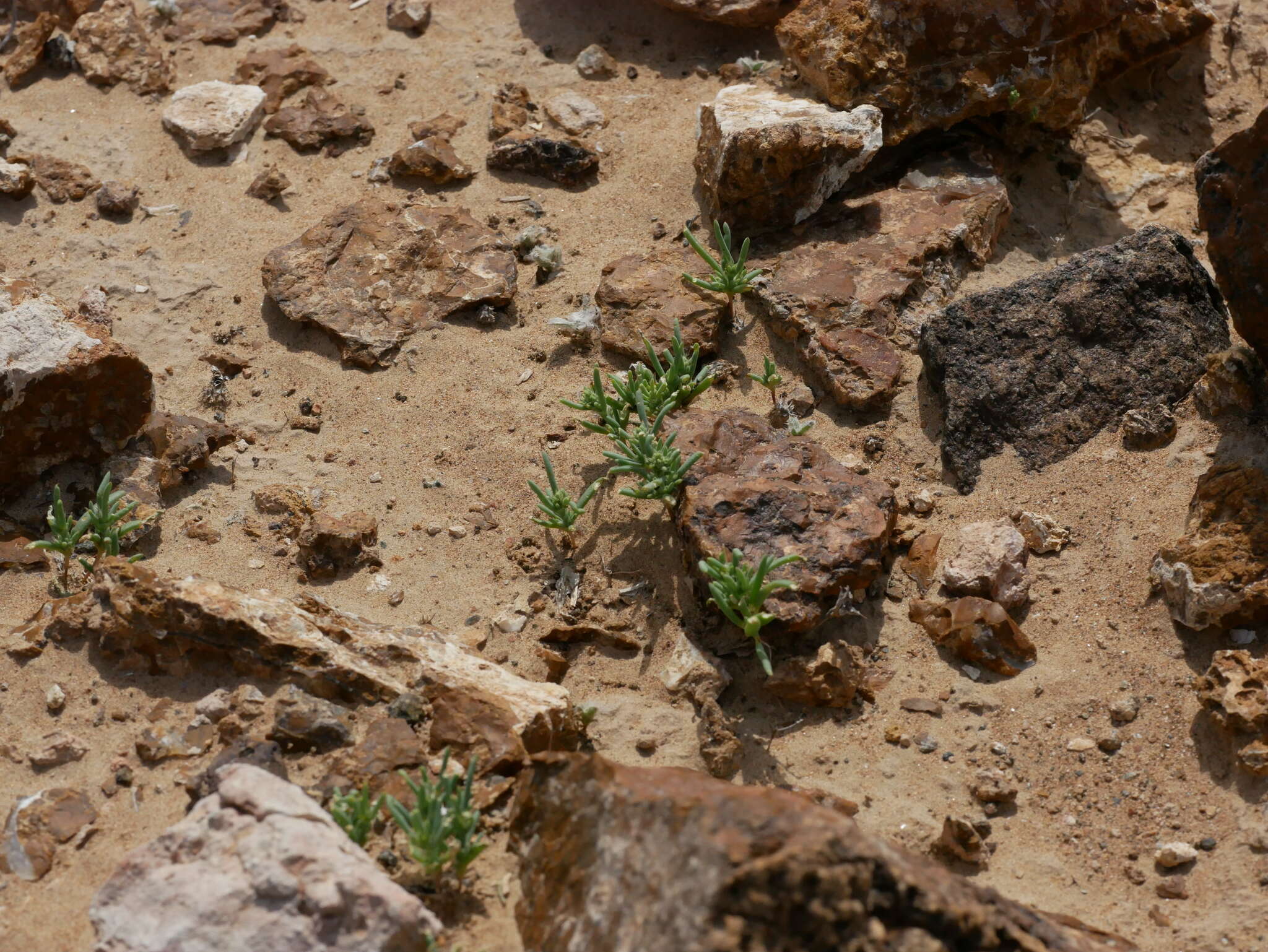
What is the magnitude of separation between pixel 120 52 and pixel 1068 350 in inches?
175

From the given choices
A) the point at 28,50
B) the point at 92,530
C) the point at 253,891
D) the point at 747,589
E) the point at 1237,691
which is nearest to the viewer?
the point at 253,891

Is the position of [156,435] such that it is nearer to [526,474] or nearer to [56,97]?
[526,474]

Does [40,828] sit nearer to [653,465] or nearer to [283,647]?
[283,647]

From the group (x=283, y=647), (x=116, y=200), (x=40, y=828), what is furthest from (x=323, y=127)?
(x=40, y=828)

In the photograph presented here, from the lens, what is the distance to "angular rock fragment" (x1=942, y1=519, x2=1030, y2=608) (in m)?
3.57

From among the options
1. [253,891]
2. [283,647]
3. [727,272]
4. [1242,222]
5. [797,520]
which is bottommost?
[283,647]

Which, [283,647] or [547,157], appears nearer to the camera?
[283,647]

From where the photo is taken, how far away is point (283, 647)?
10.6 feet

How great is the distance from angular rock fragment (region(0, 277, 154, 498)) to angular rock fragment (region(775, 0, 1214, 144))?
9.50 ft

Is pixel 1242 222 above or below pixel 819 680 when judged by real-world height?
above

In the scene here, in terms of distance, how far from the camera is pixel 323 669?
3217mm

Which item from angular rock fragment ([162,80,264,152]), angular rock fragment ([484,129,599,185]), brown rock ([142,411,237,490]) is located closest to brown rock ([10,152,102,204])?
angular rock fragment ([162,80,264,152])

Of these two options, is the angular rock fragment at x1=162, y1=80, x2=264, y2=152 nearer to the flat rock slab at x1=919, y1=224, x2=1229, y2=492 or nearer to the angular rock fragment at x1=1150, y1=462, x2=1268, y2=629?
the flat rock slab at x1=919, y1=224, x2=1229, y2=492

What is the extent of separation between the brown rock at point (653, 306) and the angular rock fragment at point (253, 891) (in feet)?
7.27
